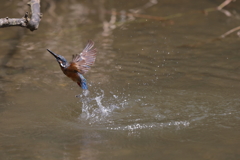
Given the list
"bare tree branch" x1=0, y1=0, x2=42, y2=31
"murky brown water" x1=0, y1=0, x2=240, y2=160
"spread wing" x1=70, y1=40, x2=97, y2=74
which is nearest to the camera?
"murky brown water" x1=0, y1=0, x2=240, y2=160

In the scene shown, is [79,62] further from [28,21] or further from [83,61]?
[28,21]

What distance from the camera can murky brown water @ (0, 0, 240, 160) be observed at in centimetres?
317

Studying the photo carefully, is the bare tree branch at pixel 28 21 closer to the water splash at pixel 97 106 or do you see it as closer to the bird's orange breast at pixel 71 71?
the bird's orange breast at pixel 71 71

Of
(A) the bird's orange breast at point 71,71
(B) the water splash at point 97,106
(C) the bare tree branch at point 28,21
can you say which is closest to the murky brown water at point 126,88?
(B) the water splash at point 97,106

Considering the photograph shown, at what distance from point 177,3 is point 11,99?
14.9 feet

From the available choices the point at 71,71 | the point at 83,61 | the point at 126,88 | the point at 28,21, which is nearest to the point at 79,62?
the point at 83,61

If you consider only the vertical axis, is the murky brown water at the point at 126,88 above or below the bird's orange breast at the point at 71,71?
below

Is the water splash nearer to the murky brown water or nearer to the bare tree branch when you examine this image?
the murky brown water

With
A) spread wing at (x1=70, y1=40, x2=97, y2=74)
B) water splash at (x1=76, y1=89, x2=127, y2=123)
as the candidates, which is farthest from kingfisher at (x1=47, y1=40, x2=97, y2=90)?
water splash at (x1=76, y1=89, x2=127, y2=123)

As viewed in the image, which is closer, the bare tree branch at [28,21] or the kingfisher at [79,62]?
the kingfisher at [79,62]

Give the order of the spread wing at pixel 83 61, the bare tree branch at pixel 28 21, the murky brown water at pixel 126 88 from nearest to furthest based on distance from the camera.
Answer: the murky brown water at pixel 126 88 < the spread wing at pixel 83 61 < the bare tree branch at pixel 28 21

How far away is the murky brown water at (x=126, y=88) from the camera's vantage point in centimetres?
317

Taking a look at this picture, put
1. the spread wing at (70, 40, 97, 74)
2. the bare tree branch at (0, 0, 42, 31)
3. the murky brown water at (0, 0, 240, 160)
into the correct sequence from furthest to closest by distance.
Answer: the bare tree branch at (0, 0, 42, 31) < the spread wing at (70, 40, 97, 74) < the murky brown water at (0, 0, 240, 160)

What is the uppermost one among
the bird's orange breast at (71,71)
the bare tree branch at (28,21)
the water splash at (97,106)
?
the bare tree branch at (28,21)
